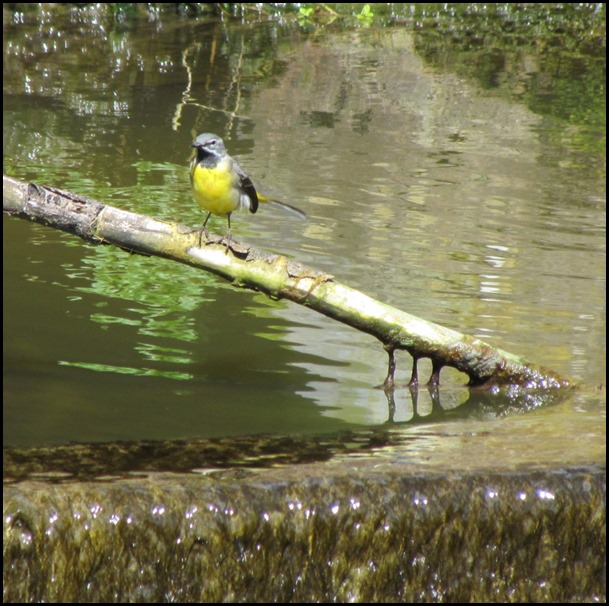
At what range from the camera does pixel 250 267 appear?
16.1 feet

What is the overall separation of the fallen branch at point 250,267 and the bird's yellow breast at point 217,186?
91 centimetres

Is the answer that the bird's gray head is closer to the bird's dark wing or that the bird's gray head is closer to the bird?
the bird

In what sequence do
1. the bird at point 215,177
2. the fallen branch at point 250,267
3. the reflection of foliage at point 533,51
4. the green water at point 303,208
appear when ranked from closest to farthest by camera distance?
the fallen branch at point 250,267 → the green water at point 303,208 → the bird at point 215,177 → the reflection of foliage at point 533,51

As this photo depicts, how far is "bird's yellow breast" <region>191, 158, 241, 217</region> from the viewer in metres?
5.77

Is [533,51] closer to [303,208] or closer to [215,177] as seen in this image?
[303,208]

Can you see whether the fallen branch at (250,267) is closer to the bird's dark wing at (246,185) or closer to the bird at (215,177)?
the bird at (215,177)

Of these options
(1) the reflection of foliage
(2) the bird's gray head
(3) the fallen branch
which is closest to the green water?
(1) the reflection of foliage

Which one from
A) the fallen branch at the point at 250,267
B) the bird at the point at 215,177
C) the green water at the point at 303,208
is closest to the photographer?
the fallen branch at the point at 250,267

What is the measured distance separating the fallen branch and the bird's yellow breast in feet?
2.98

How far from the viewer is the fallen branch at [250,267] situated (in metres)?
4.73

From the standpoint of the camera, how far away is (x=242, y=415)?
16.7 feet

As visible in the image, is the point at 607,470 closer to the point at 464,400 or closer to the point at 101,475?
the point at 464,400

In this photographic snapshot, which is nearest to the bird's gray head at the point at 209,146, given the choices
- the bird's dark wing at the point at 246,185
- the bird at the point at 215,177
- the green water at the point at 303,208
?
the bird at the point at 215,177

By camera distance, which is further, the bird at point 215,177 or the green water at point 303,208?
the bird at point 215,177
